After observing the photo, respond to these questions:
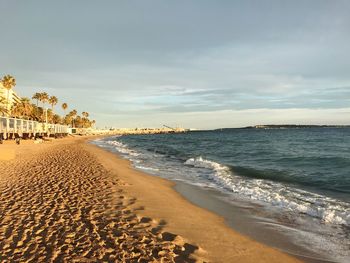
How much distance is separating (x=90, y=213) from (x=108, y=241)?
102 inches

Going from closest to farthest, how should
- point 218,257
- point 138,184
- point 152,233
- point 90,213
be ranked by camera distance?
point 218,257, point 152,233, point 90,213, point 138,184

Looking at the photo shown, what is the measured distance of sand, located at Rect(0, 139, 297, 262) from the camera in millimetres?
6488

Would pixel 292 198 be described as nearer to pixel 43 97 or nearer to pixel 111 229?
pixel 111 229

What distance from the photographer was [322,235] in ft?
27.9

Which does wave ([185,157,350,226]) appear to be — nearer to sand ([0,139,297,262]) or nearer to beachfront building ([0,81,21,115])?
sand ([0,139,297,262])

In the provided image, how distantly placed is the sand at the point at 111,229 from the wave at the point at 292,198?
3.26 metres

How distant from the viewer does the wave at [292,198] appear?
407 inches

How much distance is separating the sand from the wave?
326 centimetres

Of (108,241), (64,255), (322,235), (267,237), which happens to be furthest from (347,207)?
(64,255)

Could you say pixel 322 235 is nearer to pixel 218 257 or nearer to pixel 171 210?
pixel 218 257

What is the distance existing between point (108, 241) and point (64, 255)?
109 cm

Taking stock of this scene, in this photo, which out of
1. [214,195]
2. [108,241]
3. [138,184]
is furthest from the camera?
[138,184]

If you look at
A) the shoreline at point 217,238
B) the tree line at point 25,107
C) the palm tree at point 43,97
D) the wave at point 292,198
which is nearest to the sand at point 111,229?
the shoreline at point 217,238

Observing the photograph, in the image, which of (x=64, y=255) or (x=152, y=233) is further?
(x=152, y=233)
